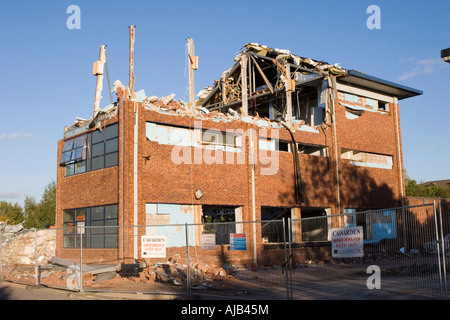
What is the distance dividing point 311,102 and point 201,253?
635 inches

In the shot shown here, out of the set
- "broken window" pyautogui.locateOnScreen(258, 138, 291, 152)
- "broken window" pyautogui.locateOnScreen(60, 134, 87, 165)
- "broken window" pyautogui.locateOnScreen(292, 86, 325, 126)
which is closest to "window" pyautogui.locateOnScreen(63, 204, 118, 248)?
"broken window" pyautogui.locateOnScreen(60, 134, 87, 165)

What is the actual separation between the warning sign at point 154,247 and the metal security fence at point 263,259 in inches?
1.2

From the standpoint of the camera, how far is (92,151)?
25328mm

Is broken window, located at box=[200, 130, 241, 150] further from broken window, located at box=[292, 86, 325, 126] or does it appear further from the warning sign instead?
the warning sign

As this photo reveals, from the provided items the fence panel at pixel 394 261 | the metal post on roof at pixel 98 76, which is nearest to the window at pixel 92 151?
the metal post on roof at pixel 98 76

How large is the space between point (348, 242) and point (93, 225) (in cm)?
1617

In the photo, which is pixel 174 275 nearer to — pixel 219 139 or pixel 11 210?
pixel 219 139

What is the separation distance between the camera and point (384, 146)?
3419 centimetres

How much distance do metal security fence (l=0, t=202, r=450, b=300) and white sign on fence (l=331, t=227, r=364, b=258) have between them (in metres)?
0.02

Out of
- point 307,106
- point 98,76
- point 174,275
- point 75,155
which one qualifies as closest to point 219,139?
point 98,76

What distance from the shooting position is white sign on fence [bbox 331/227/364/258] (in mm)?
11727

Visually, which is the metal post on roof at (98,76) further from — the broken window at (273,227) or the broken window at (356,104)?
the broken window at (356,104)
